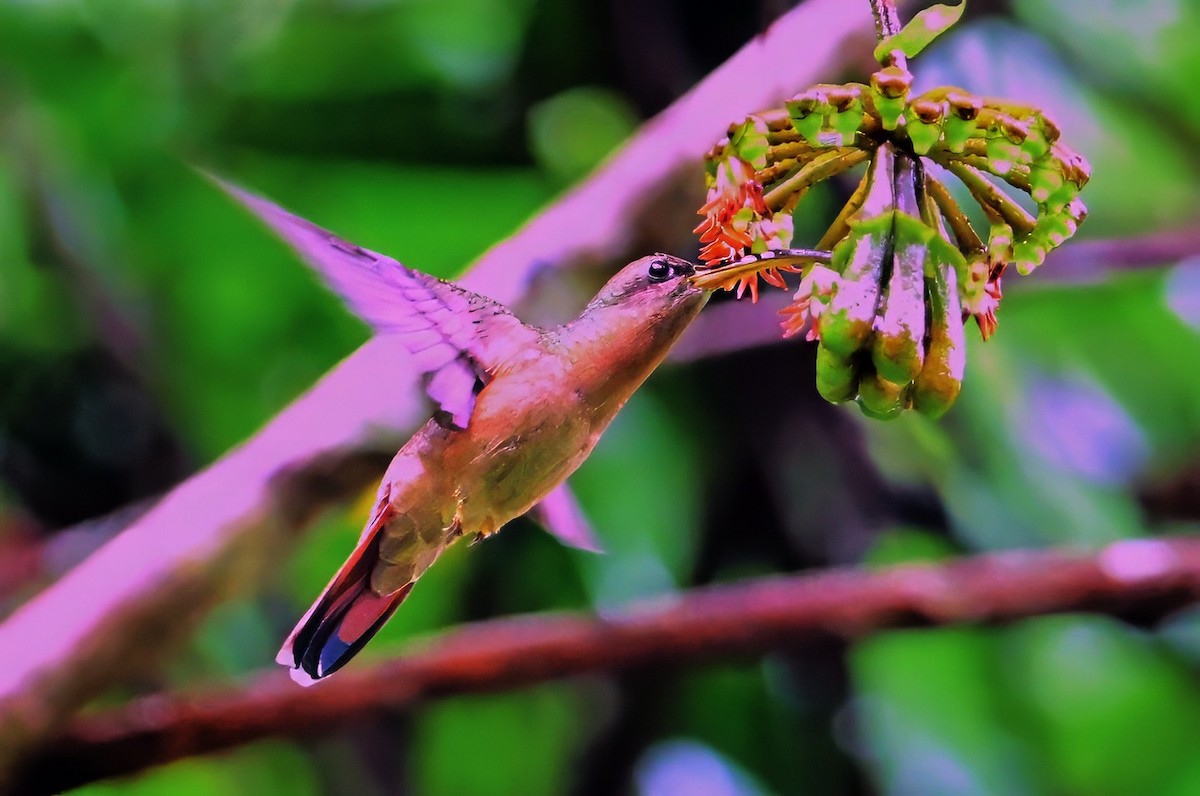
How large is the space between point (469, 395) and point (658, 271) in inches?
4.5

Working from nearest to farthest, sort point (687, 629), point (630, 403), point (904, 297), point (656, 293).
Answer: point (904, 297), point (656, 293), point (687, 629), point (630, 403)

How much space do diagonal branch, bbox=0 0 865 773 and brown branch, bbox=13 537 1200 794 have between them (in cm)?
15

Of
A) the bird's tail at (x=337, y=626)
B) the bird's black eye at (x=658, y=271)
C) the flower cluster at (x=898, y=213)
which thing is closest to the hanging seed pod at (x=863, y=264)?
the flower cluster at (x=898, y=213)

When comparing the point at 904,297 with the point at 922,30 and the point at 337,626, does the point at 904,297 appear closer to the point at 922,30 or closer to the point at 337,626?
the point at 922,30

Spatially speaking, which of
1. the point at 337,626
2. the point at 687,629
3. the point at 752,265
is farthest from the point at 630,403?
the point at 752,265

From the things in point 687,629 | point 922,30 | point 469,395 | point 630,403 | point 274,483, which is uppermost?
point 922,30

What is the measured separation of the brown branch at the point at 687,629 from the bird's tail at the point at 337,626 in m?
0.45

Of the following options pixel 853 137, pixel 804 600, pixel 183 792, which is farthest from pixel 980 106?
pixel 183 792

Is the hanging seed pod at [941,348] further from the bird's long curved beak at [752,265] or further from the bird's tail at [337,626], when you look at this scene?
the bird's tail at [337,626]

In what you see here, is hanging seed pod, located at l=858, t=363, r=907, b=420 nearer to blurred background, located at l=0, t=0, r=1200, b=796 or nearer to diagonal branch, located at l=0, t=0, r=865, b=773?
diagonal branch, located at l=0, t=0, r=865, b=773

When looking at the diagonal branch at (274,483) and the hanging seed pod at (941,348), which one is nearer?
the hanging seed pod at (941,348)

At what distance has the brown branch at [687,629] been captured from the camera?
3.24ft

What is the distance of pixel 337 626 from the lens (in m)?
0.56

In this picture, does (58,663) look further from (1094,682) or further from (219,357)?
(1094,682)
